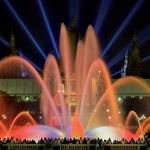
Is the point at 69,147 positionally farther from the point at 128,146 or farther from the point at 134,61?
the point at 134,61

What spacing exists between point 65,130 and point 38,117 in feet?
184

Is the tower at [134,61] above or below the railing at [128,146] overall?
above

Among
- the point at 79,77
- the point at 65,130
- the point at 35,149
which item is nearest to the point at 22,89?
the point at 79,77

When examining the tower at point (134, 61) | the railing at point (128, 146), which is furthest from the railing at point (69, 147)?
the tower at point (134, 61)

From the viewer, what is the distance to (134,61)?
153250 millimetres

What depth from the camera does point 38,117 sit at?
363 ft

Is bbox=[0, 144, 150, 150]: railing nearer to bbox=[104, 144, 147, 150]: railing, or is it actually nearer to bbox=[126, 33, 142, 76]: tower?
bbox=[104, 144, 147, 150]: railing

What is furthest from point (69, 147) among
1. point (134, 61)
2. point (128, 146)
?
point (134, 61)

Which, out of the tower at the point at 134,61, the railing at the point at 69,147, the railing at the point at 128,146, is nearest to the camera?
the railing at the point at 69,147

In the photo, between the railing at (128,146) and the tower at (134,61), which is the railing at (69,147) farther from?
the tower at (134,61)

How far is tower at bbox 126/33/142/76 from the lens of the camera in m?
152

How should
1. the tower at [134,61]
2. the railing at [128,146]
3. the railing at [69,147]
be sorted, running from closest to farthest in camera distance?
the railing at [69,147], the railing at [128,146], the tower at [134,61]

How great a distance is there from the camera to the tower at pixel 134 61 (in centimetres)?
15175

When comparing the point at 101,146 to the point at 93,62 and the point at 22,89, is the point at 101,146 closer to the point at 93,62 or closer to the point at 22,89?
the point at 93,62
